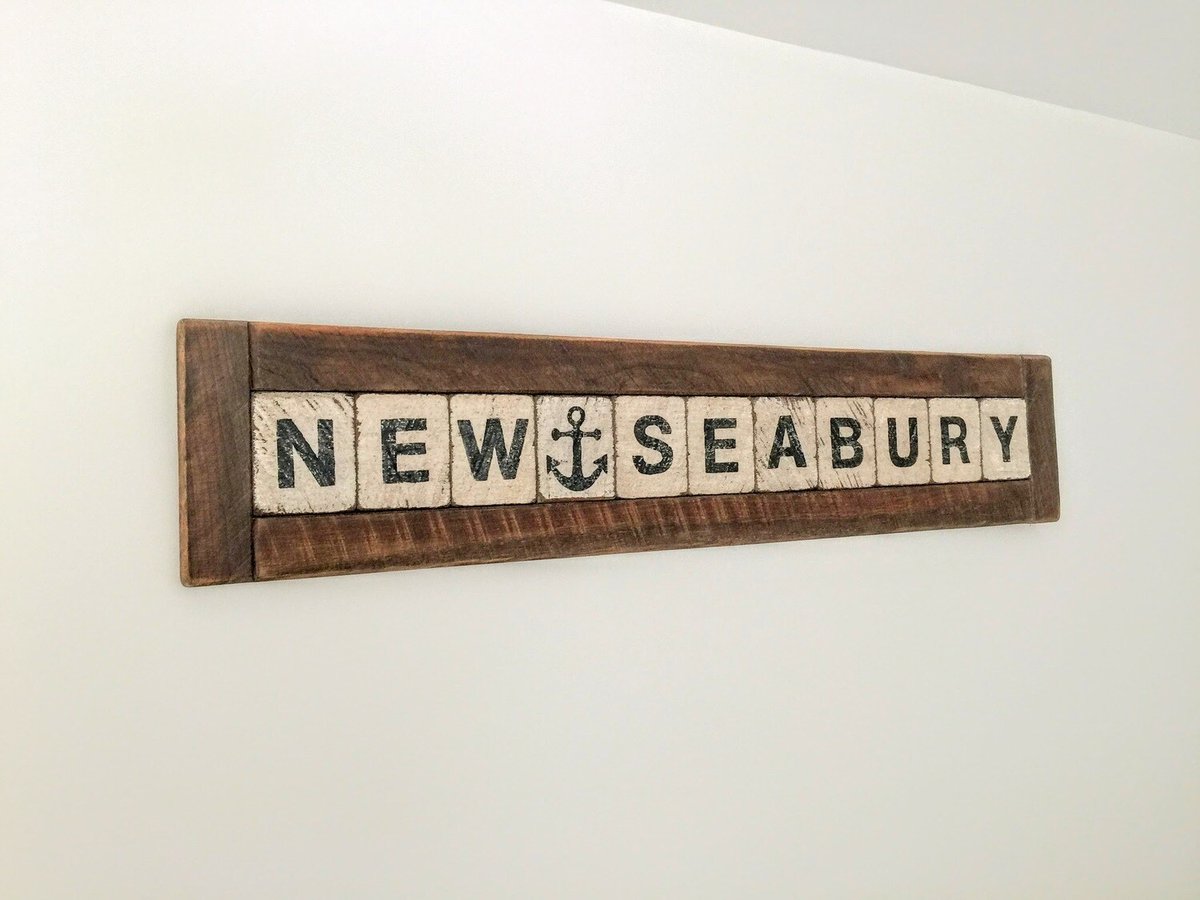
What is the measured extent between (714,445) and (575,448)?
0.79 feet

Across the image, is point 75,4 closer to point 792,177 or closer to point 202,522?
point 202,522

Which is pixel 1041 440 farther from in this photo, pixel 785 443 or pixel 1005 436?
pixel 785 443

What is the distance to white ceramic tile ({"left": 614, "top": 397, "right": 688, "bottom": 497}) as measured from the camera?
1.37 m

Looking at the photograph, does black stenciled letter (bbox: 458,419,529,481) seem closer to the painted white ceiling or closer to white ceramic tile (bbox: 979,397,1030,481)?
the painted white ceiling

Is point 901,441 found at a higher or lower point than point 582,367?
lower

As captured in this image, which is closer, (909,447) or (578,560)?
(578,560)

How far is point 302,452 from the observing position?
1.18m

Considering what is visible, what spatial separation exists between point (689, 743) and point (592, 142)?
38.2 inches

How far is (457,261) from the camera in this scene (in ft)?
4.35

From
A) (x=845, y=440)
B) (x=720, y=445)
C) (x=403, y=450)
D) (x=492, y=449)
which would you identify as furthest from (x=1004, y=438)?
(x=403, y=450)

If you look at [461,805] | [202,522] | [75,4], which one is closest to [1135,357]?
[461,805]

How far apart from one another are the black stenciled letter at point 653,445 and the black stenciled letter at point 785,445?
0.19 m

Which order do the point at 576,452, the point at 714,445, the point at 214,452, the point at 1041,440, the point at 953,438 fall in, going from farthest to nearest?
1. the point at 1041,440
2. the point at 953,438
3. the point at 714,445
4. the point at 576,452
5. the point at 214,452

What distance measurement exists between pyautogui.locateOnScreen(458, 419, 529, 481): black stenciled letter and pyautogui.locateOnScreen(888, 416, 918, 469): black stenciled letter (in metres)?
0.69
